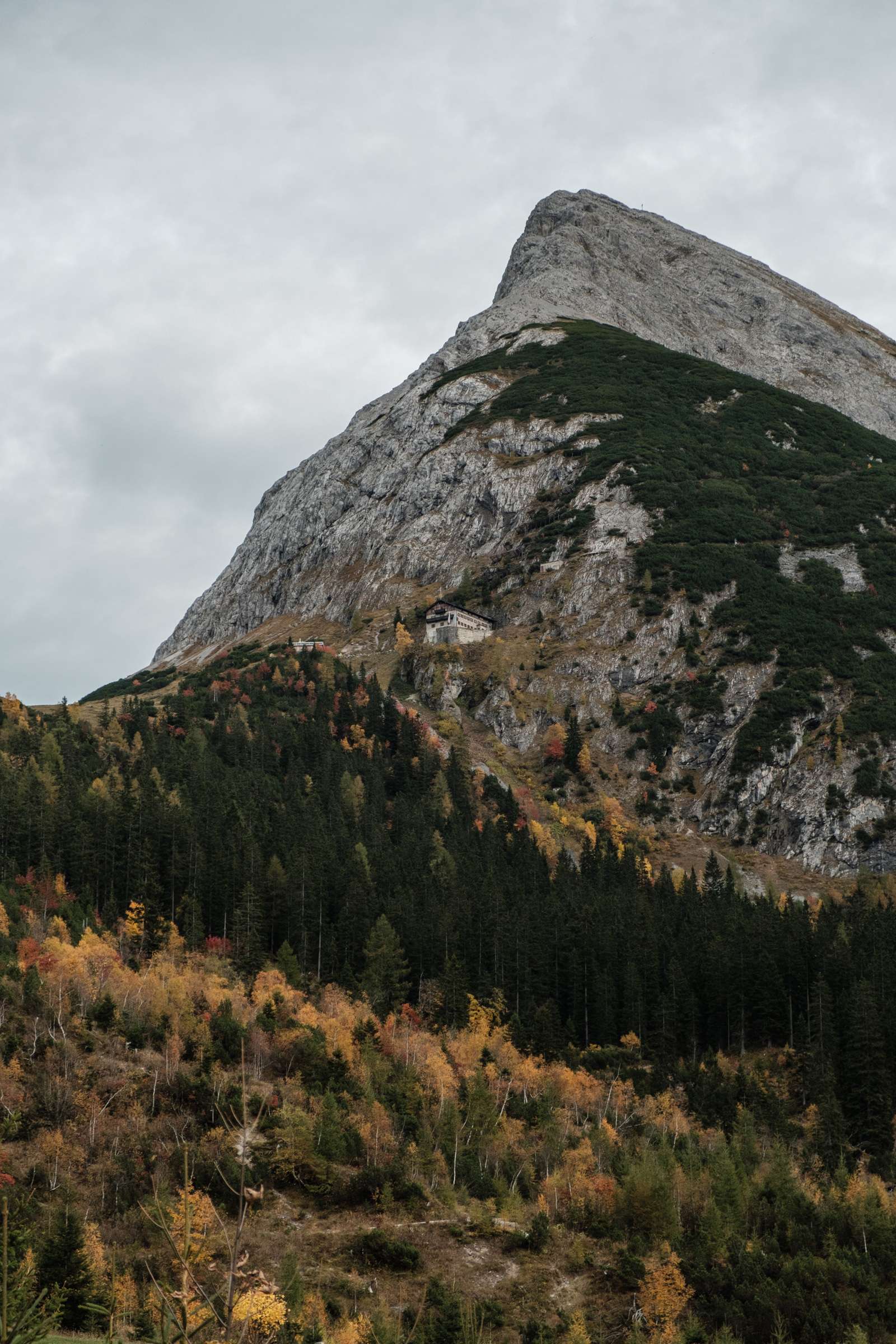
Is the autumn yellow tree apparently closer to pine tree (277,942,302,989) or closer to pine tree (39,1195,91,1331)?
pine tree (39,1195,91,1331)

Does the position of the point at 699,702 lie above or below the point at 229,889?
above

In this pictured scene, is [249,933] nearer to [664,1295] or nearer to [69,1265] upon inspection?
[69,1265]

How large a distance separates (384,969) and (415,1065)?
1761cm

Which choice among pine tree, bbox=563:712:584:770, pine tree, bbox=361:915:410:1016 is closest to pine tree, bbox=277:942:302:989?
pine tree, bbox=361:915:410:1016

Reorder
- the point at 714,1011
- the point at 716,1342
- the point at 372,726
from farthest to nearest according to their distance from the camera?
the point at 372,726 < the point at 714,1011 < the point at 716,1342

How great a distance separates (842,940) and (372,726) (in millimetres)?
80783

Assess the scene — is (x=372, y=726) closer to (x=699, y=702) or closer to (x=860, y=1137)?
(x=699, y=702)

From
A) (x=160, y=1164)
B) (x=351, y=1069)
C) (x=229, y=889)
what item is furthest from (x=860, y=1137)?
(x=229, y=889)

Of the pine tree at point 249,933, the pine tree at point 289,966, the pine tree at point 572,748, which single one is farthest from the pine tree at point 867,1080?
the pine tree at point 572,748

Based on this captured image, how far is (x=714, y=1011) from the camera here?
10875cm

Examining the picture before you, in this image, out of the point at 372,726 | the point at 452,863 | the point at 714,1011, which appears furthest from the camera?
the point at 372,726

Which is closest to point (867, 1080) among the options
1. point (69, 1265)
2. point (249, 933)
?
point (249, 933)

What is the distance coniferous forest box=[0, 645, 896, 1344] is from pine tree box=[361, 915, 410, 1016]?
0.33 metres

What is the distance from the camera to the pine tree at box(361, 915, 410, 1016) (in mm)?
107250
